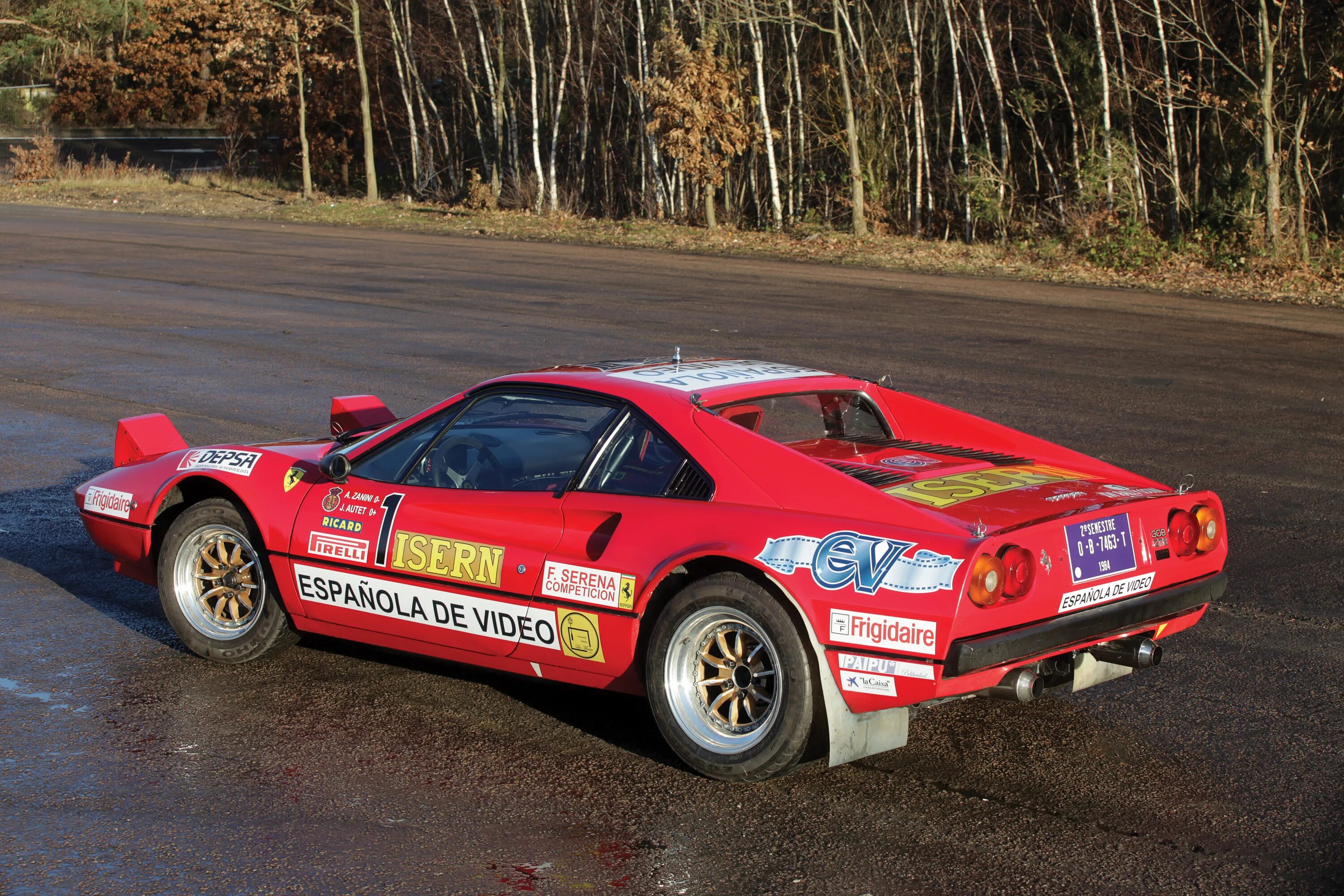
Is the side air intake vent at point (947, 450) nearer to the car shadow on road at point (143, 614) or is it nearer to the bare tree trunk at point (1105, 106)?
the car shadow on road at point (143, 614)

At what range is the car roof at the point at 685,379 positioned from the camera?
4793 mm

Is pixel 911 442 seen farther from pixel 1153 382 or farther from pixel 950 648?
pixel 1153 382

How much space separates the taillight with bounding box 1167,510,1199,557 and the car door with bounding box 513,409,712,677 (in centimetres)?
159

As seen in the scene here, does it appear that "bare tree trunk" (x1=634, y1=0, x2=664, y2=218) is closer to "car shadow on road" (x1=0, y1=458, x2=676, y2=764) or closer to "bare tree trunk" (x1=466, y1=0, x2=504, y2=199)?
"bare tree trunk" (x1=466, y1=0, x2=504, y2=199)

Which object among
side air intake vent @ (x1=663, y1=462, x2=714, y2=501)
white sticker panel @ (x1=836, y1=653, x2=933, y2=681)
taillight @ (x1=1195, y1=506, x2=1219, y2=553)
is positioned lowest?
white sticker panel @ (x1=836, y1=653, x2=933, y2=681)

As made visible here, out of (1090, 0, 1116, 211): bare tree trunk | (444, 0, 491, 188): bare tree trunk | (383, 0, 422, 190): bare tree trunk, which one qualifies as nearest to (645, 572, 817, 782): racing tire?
(1090, 0, 1116, 211): bare tree trunk

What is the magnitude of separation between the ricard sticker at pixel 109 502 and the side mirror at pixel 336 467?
3.70 feet

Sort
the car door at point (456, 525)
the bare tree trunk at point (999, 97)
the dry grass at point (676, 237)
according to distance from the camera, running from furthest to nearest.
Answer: the bare tree trunk at point (999, 97) → the dry grass at point (676, 237) → the car door at point (456, 525)

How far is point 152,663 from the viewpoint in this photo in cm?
548

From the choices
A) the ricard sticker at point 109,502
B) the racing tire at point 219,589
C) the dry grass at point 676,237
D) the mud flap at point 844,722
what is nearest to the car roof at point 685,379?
the mud flap at point 844,722

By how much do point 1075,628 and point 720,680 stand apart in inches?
44.0

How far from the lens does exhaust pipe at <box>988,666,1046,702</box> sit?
413 centimetres

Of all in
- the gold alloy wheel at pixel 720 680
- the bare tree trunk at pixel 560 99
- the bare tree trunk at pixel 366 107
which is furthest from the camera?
the bare tree trunk at pixel 366 107

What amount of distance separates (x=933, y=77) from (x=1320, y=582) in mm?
26575
